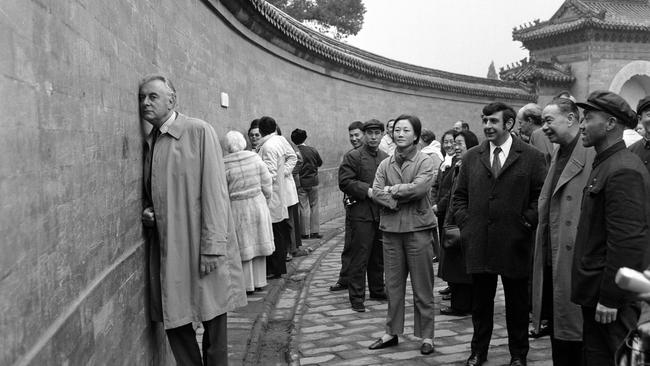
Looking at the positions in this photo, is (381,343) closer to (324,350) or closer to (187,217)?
(324,350)

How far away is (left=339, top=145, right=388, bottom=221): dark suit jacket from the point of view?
7770 millimetres

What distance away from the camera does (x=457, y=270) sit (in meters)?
7.12

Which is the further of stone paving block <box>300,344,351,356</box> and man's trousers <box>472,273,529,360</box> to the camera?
stone paving block <box>300,344,351,356</box>

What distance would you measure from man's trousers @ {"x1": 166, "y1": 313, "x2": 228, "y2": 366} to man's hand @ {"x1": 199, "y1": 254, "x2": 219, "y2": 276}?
390mm

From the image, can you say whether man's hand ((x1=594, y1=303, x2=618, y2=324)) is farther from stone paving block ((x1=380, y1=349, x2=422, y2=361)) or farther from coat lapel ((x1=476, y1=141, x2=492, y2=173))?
stone paving block ((x1=380, y1=349, x2=422, y2=361))

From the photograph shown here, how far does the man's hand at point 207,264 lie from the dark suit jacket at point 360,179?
11.6 feet

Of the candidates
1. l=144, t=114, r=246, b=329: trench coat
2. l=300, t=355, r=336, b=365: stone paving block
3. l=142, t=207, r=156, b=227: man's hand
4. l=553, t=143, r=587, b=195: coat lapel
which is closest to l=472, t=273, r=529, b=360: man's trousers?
l=553, t=143, r=587, b=195: coat lapel

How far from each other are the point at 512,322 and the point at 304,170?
6.96 metres

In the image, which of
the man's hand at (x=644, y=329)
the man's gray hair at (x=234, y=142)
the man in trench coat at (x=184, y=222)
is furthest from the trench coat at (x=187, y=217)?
the man's gray hair at (x=234, y=142)

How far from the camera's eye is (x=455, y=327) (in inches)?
271

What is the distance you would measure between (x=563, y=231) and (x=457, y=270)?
2.50m

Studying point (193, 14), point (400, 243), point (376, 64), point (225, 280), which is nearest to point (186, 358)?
point (225, 280)

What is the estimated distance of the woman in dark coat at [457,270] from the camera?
7102mm

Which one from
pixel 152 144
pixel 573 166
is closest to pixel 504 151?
pixel 573 166
